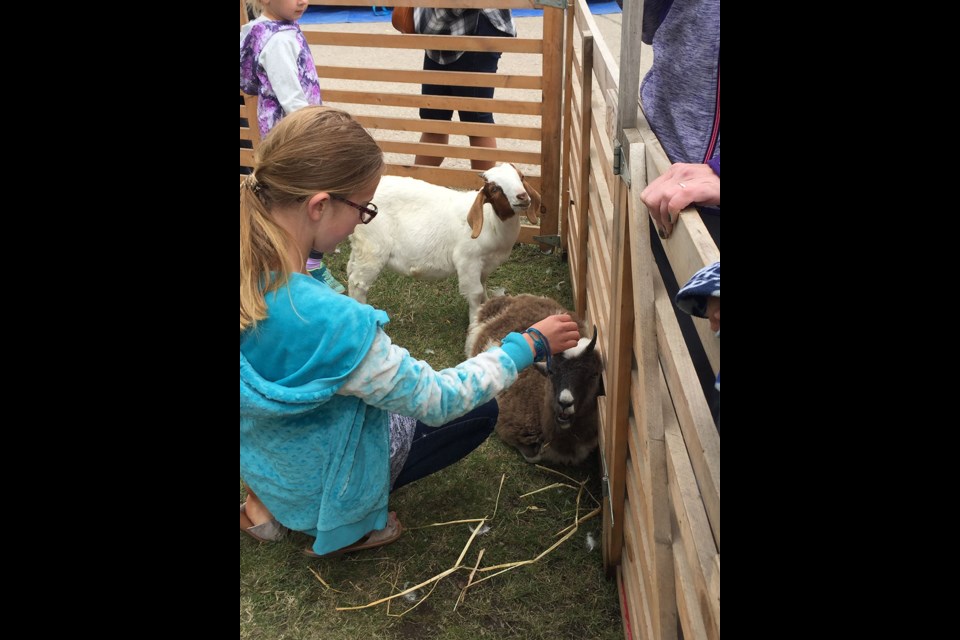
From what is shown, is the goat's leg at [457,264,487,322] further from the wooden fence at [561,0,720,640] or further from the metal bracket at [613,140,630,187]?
the metal bracket at [613,140,630,187]

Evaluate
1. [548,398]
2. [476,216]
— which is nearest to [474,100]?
[476,216]

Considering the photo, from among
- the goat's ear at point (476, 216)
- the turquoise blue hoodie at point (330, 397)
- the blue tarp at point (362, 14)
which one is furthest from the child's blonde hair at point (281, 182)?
the blue tarp at point (362, 14)

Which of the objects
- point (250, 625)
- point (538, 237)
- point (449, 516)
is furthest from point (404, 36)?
point (250, 625)

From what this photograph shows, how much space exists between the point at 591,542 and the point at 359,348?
1.32 m

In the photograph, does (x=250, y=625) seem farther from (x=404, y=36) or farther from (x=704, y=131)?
(x=404, y=36)

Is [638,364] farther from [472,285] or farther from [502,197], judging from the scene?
[472,285]

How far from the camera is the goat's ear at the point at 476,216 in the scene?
14.3 feet

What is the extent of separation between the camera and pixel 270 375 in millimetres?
2562

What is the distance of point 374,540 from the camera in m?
3.19

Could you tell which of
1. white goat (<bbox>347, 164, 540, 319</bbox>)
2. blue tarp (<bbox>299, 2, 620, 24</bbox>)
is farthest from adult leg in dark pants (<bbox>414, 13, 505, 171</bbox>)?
blue tarp (<bbox>299, 2, 620, 24</bbox>)

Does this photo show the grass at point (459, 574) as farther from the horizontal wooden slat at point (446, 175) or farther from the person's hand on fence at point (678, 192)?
the horizontal wooden slat at point (446, 175)

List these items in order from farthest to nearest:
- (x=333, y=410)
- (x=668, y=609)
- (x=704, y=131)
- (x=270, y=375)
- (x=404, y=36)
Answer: (x=404, y=36), (x=333, y=410), (x=270, y=375), (x=704, y=131), (x=668, y=609)

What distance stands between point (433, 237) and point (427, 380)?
88.7 inches

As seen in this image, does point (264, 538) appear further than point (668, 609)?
Yes
